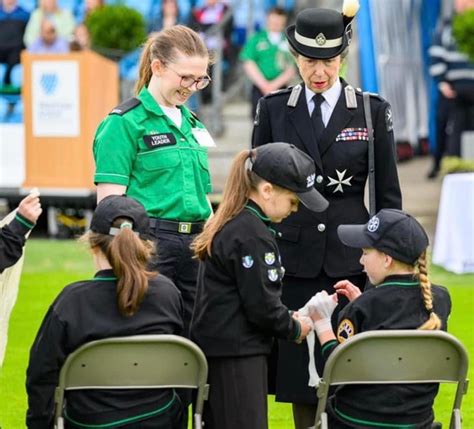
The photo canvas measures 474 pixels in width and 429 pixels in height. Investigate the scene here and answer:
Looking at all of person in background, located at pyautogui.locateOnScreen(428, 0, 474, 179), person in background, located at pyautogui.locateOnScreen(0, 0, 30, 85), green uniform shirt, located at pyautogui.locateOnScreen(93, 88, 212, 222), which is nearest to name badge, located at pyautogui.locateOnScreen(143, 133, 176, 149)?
green uniform shirt, located at pyautogui.locateOnScreen(93, 88, 212, 222)

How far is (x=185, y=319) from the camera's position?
6.02m

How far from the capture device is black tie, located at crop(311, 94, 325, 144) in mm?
6027

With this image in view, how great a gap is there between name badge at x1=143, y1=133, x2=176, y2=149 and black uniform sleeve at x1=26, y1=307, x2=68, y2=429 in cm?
123

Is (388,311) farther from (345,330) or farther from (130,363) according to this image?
(130,363)

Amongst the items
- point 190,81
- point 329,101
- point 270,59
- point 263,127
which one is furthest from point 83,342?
point 270,59

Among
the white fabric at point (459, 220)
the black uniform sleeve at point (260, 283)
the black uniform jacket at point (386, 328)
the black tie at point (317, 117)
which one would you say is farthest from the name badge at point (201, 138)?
the white fabric at point (459, 220)

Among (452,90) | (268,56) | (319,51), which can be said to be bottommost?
(452,90)

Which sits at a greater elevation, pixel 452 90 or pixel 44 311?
pixel 452 90

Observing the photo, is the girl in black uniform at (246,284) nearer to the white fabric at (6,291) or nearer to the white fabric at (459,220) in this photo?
the white fabric at (6,291)

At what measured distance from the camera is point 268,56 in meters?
15.1

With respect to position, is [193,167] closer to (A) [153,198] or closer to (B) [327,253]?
(A) [153,198]

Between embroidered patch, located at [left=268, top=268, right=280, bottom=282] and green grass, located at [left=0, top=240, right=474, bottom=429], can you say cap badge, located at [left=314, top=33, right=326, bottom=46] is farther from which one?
green grass, located at [left=0, top=240, right=474, bottom=429]

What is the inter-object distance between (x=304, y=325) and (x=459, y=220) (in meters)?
6.84

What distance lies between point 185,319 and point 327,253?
662 millimetres
